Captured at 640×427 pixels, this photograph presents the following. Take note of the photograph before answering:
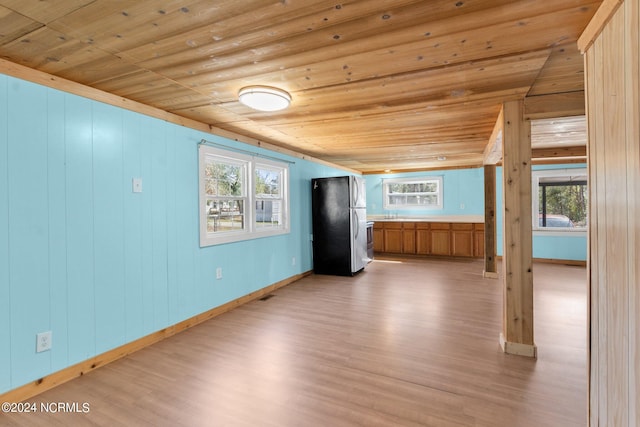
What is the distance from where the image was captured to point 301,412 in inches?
69.8

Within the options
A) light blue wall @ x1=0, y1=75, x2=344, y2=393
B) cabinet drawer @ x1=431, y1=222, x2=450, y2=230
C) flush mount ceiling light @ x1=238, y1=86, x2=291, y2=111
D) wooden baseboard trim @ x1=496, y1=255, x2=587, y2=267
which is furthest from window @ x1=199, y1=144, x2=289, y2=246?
wooden baseboard trim @ x1=496, y1=255, x2=587, y2=267

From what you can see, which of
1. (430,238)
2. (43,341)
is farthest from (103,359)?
(430,238)

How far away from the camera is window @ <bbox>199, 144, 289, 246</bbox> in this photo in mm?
3400

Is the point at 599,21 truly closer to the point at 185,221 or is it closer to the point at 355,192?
the point at 185,221

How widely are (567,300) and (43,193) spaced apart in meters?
5.45

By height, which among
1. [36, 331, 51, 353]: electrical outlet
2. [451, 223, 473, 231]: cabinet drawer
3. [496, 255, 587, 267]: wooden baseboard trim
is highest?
[451, 223, 473, 231]: cabinet drawer

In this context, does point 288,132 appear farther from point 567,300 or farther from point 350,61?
point 567,300

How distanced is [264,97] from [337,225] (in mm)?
3177

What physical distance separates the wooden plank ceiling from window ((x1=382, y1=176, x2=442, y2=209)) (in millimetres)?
4473

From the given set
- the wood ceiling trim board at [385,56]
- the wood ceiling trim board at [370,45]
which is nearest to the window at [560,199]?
the wood ceiling trim board at [385,56]

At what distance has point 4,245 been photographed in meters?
1.84

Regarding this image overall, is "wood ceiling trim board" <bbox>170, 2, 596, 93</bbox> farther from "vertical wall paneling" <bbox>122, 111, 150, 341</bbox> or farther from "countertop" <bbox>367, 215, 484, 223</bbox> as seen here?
"countertop" <bbox>367, 215, 484, 223</bbox>

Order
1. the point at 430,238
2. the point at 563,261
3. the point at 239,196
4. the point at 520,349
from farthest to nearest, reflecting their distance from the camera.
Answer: the point at 430,238 → the point at 563,261 → the point at 239,196 → the point at 520,349

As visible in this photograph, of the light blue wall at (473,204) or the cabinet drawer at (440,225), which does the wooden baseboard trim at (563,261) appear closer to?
the light blue wall at (473,204)
